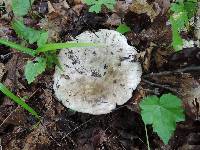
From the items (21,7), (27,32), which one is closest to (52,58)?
(27,32)

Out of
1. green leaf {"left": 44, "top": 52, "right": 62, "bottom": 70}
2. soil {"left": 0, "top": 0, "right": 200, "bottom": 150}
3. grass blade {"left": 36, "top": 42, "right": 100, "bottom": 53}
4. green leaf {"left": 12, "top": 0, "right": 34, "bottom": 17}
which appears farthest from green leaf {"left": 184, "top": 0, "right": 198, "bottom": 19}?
green leaf {"left": 12, "top": 0, "right": 34, "bottom": 17}

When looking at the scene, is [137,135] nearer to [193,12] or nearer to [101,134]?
Result: [101,134]

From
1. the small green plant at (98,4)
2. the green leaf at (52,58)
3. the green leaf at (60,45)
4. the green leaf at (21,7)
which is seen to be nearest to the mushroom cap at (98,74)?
the green leaf at (52,58)

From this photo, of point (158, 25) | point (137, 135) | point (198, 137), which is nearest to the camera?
point (198, 137)

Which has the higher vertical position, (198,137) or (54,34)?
(54,34)

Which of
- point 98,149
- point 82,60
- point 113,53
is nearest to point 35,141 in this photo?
point 98,149
